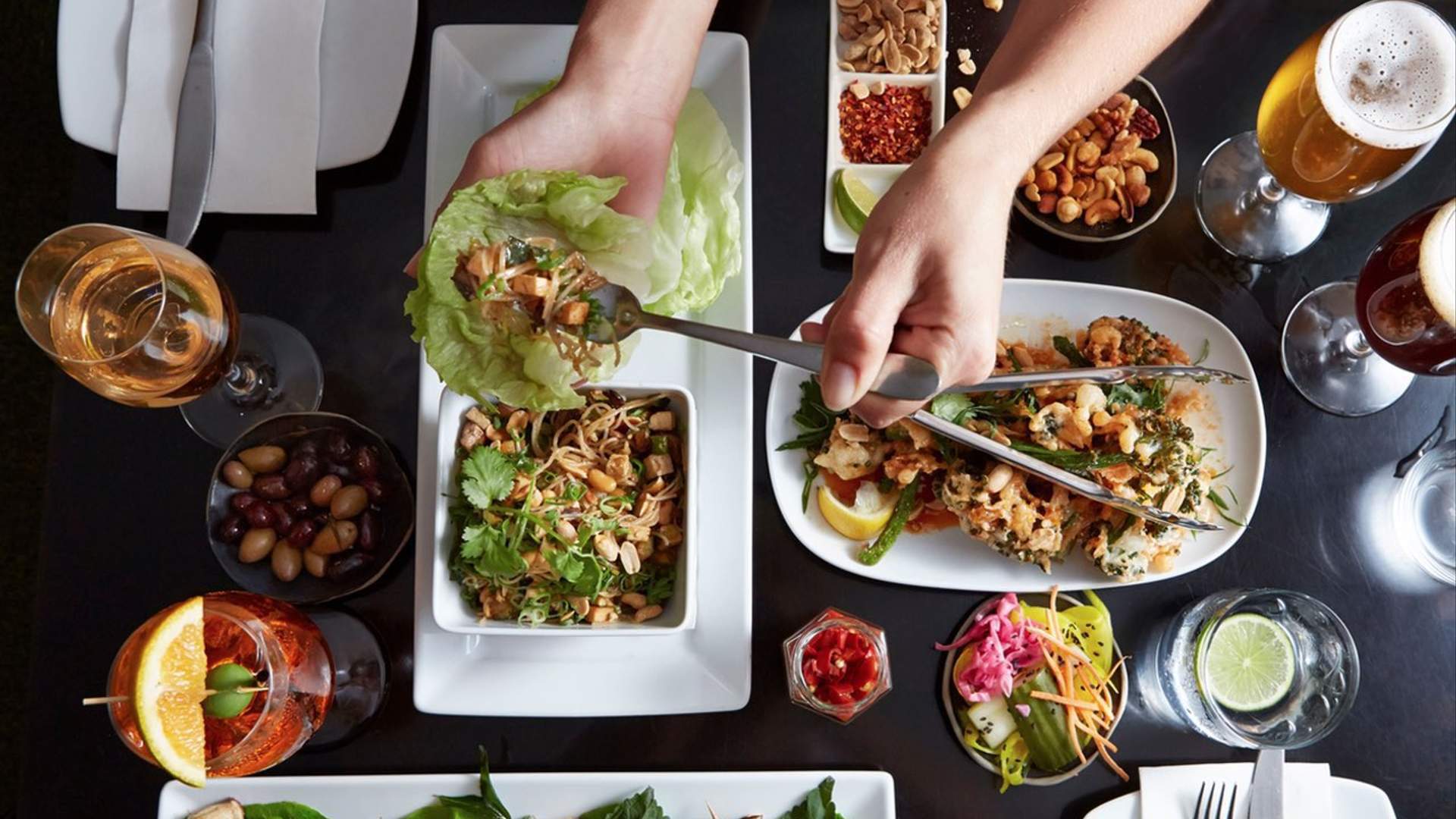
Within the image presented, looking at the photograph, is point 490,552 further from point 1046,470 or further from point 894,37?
point 894,37

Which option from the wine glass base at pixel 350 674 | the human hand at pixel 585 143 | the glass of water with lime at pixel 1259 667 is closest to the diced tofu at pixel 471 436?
the human hand at pixel 585 143

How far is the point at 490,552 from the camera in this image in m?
1.65

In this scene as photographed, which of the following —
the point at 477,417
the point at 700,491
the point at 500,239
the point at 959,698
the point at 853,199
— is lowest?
the point at 959,698

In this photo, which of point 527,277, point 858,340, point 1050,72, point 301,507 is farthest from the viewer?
point 301,507

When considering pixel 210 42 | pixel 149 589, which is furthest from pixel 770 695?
pixel 210 42

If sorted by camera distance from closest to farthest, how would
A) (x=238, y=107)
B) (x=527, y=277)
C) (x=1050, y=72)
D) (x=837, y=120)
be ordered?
(x=527, y=277), (x=1050, y=72), (x=238, y=107), (x=837, y=120)

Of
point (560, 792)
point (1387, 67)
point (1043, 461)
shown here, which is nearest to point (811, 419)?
point (1043, 461)

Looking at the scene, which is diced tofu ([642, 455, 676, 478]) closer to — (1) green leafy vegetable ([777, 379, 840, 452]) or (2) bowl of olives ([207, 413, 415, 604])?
(1) green leafy vegetable ([777, 379, 840, 452])

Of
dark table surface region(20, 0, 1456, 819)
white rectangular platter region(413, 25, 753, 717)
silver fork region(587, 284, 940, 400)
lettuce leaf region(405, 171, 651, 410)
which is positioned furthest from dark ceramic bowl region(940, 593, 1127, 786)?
lettuce leaf region(405, 171, 651, 410)

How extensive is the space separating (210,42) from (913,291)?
4.33 feet

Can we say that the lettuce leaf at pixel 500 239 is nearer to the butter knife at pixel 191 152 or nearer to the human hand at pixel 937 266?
the human hand at pixel 937 266

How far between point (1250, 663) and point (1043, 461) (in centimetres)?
55

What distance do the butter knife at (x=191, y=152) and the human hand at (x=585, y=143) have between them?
0.40 meters

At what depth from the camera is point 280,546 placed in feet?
5.56
